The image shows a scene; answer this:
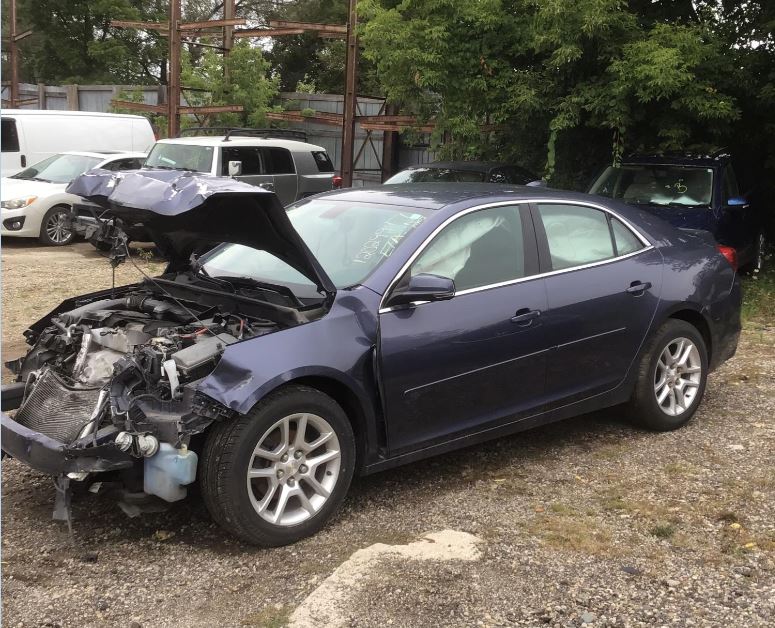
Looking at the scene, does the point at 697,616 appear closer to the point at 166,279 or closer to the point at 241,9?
the point at 166,279

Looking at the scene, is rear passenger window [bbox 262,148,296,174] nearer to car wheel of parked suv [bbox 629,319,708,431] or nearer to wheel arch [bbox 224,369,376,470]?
car wheel of parked suv [bbox 629,319,708,431]

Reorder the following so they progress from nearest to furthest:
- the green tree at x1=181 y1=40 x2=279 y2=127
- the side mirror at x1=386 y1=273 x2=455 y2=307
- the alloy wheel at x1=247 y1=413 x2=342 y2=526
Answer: the alloy wheel at x1=247 y1=413 x2=342 y2=526
the side mirror at x1=386 y1=273 x2=455 y2=307
the green tree at x1=181 y1=40 x2=279 y2=127

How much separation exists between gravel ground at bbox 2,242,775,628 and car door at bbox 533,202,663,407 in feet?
1.72

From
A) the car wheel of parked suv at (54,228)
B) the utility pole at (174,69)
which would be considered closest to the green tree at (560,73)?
the car wheel of parked suv at (54,228)

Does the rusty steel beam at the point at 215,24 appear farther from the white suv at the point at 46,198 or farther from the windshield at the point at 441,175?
the windshield at the point at 441,175

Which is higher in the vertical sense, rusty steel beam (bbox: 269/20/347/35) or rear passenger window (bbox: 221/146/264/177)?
rusty steel beam (bbox: 269/20/347/35)

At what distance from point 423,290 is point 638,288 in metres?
1.73

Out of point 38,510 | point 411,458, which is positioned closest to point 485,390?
point 411,458

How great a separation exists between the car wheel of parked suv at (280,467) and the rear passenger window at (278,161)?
10.9 m

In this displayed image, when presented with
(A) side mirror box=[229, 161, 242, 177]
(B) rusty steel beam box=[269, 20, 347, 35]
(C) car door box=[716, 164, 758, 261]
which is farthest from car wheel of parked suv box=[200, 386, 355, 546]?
(B) rusty steel beam box=[269, 20, 347, 35]

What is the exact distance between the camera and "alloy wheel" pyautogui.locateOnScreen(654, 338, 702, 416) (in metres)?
5.32

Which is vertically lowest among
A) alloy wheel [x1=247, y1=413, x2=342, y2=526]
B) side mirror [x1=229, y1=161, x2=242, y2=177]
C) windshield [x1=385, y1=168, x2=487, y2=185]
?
alloy wheel [x1=247, y1=413, x2=342, y2=526]

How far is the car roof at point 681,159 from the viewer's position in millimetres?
9820

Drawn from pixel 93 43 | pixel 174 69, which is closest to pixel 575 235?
pixel 174 69
